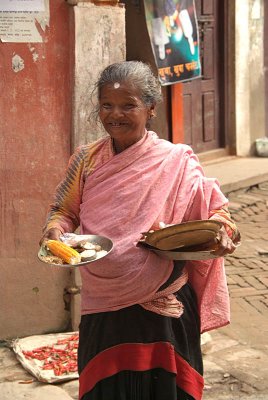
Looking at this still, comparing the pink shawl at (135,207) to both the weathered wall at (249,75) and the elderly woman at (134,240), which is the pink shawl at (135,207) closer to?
the elderly woman at (134,240)

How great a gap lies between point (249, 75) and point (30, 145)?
622 centimetres

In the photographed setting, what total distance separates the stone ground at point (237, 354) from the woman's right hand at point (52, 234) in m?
1.41

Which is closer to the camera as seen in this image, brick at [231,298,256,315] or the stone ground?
the stone ground

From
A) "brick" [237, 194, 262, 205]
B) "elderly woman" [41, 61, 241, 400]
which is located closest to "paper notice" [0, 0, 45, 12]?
"elderly woman" [41, 61, 241, 400]

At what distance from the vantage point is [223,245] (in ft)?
9.68

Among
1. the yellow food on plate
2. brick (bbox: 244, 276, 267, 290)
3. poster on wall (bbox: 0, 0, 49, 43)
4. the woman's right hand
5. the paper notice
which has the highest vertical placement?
the paper notice

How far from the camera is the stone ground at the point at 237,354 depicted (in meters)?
4.41

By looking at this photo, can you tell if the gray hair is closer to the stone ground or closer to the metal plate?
the metal plate

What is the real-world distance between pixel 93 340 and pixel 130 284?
0.96 ft

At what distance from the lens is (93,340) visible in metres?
3.20

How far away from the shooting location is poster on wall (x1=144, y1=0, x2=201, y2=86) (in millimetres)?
8227

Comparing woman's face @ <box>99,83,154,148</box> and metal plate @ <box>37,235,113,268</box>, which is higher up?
woman's face @ <box>99,83,154,148</box>

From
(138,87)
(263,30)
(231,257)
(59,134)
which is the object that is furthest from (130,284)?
(263,30)

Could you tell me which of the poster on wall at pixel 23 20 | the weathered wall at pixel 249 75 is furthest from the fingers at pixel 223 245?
the weathered wall at pixel 249 75
